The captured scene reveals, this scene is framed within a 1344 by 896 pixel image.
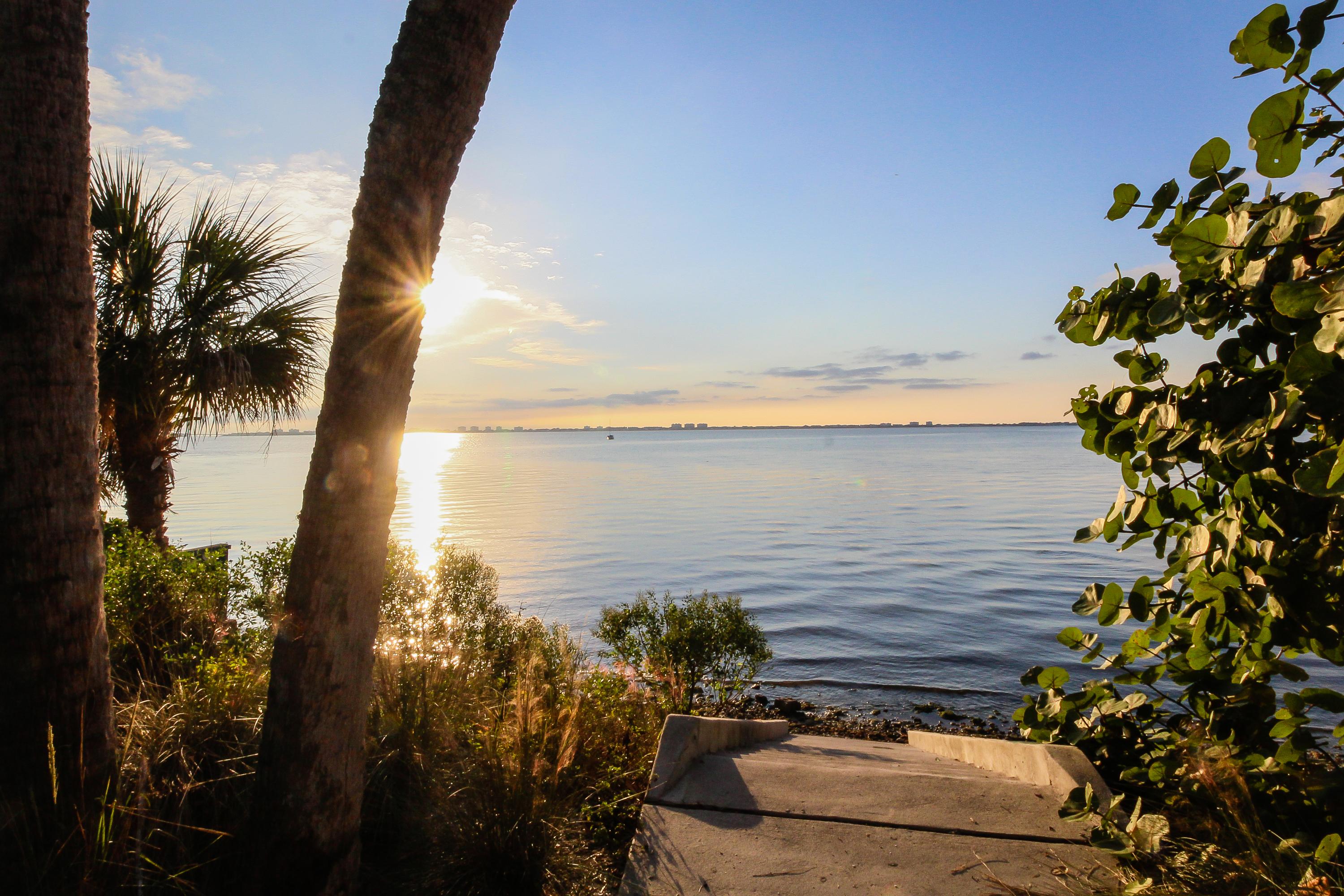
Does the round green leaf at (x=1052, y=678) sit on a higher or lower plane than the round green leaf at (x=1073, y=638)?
lower

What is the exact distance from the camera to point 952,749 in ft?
17.7

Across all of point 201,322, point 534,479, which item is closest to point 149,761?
point 201,322

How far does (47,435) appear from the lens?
275 centimetres

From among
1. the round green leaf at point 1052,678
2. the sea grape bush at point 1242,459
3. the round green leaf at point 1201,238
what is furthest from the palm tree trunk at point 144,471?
the round green leaf at point 1201,238

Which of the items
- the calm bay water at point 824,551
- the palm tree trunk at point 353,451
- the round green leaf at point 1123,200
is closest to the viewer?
the round green leaf at point 1123,200

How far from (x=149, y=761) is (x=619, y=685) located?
3304mm

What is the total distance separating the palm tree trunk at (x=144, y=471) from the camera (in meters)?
9.12

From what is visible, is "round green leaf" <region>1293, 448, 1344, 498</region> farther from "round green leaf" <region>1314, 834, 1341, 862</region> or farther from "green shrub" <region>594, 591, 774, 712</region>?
"green shrub" <region>594, 591, 774, 712</region>

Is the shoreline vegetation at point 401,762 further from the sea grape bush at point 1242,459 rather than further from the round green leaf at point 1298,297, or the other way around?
the round green leaf at point 1298,297

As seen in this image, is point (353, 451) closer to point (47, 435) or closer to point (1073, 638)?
point (47, 435)

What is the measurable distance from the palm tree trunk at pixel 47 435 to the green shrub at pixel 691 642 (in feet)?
17.9

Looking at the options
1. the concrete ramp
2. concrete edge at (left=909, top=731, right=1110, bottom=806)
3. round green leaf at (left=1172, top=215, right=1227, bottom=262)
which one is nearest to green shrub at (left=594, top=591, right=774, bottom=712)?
concrete edge at (left=909, top=731, right=1110, bottom=806)

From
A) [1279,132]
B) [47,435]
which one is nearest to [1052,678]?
[1279,132]

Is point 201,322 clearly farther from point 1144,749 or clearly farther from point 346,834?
point 1144,749
